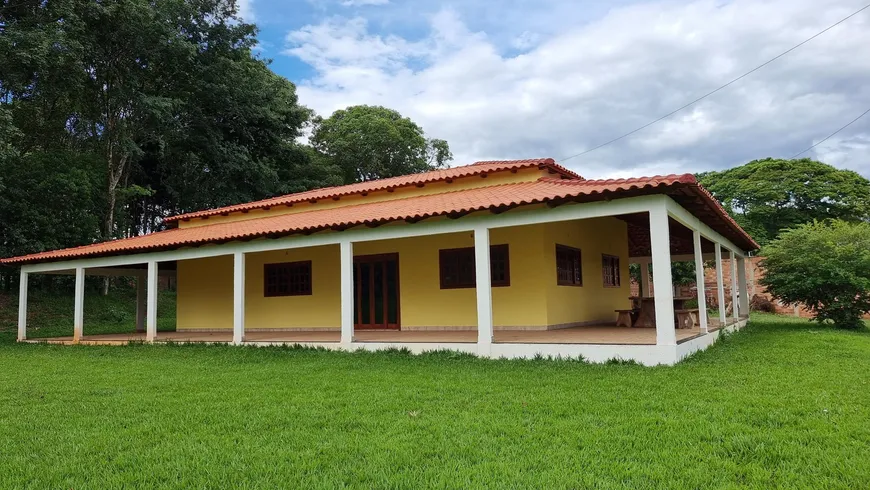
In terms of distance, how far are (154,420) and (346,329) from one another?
5.45 m

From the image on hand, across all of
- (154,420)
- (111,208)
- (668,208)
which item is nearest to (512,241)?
(668,208)

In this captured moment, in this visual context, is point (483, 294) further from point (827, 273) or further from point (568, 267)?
point (827, 273)

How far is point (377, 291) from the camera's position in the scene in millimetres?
13859

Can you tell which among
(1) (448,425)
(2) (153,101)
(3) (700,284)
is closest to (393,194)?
(3) (700,284)

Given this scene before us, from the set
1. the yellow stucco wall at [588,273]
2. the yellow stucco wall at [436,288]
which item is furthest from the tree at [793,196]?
the yellow stucco wall at [436,288]

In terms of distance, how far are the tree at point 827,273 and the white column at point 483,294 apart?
10.3 metres

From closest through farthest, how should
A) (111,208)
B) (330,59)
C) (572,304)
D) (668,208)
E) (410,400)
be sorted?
(410,400)
(668,208)
(572,304)
(330,59)
(111,208)

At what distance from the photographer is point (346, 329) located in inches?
424

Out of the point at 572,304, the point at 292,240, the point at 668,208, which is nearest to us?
the point at 668,208

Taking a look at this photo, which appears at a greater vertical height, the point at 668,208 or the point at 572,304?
the point at 668,208

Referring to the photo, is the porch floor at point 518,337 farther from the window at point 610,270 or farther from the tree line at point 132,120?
the tree line at point 132,120

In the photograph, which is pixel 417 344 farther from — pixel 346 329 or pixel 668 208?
pixel 668 208

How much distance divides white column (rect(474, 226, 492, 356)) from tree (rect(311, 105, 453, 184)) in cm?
2438

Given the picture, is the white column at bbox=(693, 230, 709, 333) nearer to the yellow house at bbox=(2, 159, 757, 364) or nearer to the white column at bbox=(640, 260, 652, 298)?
the yellow house at bbox=(2, 159, 757, 364)
